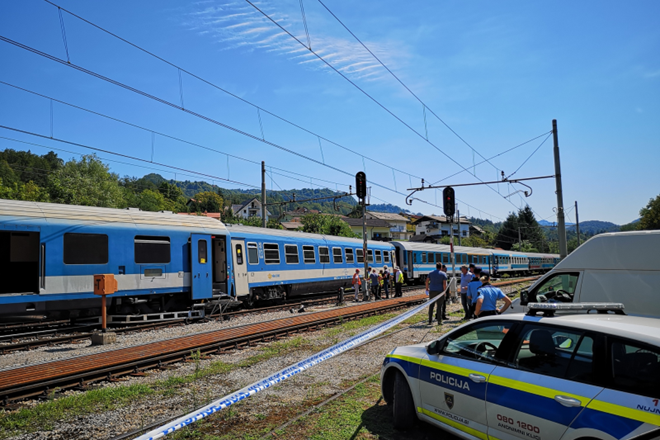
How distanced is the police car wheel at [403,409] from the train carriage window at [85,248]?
10683 mm

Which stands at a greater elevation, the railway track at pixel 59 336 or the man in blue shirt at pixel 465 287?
the man in blue shirt at pixel 465 287

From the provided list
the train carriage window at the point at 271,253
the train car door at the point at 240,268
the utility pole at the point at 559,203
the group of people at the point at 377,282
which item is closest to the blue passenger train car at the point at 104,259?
the train car door at the point at 240,268

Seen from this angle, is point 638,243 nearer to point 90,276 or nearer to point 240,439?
point 240,439

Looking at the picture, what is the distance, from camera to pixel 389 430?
5078 millimetres

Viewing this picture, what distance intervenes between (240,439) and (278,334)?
7.03 metres

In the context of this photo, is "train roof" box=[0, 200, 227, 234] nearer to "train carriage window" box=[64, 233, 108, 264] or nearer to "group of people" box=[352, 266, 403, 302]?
"train carriage window" box=[64, 233, 108, 264]

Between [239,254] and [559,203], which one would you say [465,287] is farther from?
[239,254]

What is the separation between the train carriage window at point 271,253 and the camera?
61.3ft

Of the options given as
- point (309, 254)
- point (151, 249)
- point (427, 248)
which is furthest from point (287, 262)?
point (427, 248)

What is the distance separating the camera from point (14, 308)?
36.2ft

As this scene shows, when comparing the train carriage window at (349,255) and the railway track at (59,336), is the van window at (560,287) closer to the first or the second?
the railway track at (59,336)

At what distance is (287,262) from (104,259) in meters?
8.55

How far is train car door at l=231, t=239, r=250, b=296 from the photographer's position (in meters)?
16.9

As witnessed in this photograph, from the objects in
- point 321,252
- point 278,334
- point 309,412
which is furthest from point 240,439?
point 321,252
